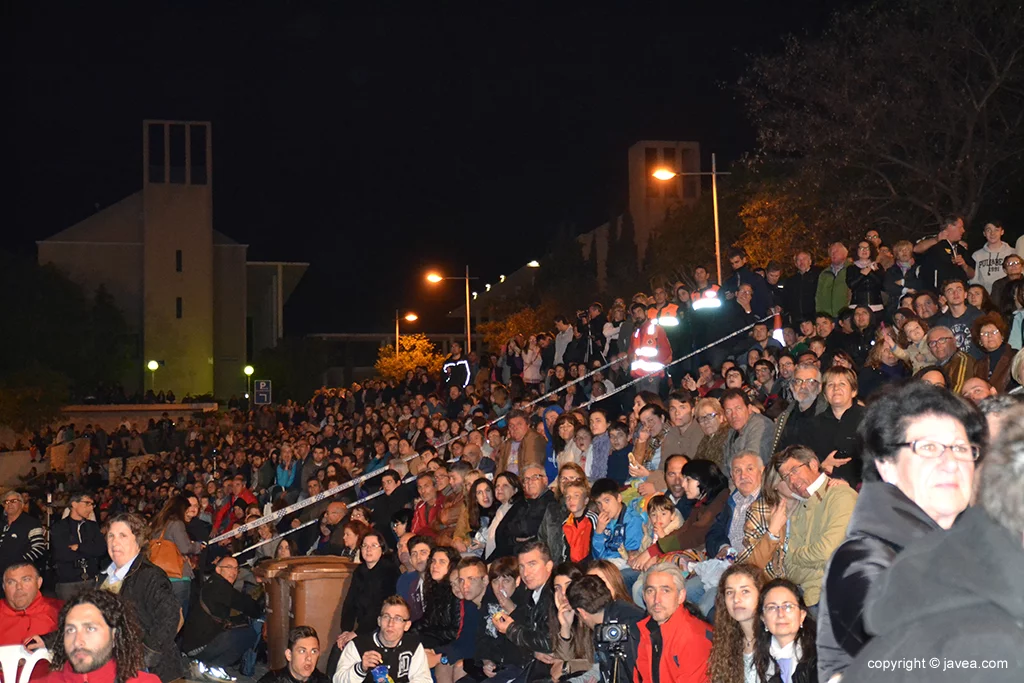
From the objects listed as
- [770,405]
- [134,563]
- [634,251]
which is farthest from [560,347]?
[634,251]

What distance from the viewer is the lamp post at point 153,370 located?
6128 cm

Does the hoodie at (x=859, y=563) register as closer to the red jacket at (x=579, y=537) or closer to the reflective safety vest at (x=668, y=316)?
the red jacket at (x=579, y=537)

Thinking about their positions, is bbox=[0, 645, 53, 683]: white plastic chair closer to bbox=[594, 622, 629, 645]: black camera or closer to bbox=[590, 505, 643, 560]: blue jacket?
bbox=[594, 622, 629, 645]: black camera

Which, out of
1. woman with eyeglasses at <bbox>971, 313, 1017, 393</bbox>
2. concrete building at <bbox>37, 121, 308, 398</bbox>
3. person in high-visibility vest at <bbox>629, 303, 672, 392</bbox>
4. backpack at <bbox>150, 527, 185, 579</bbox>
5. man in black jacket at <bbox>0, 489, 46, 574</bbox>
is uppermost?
concrete building at <bbox>37, 121, 308, 398</bbox>

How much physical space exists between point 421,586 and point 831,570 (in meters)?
7.75

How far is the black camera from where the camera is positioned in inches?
278

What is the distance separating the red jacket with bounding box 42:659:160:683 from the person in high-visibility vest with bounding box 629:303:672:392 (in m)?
11.8

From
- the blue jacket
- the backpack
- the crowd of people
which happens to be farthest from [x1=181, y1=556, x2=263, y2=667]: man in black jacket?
the blue jacket

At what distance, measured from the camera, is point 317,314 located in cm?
10962

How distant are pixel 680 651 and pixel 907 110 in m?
19.5

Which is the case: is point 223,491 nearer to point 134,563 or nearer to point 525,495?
point 525,495

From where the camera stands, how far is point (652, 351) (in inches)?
646

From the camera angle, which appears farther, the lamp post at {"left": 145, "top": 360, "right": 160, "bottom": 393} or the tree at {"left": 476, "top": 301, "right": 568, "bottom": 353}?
the lamp post at {"left": 145, "top": 360, "right": 160, "bottom": 393}

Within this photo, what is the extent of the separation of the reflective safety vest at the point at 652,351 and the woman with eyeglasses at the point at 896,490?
43.9ft
